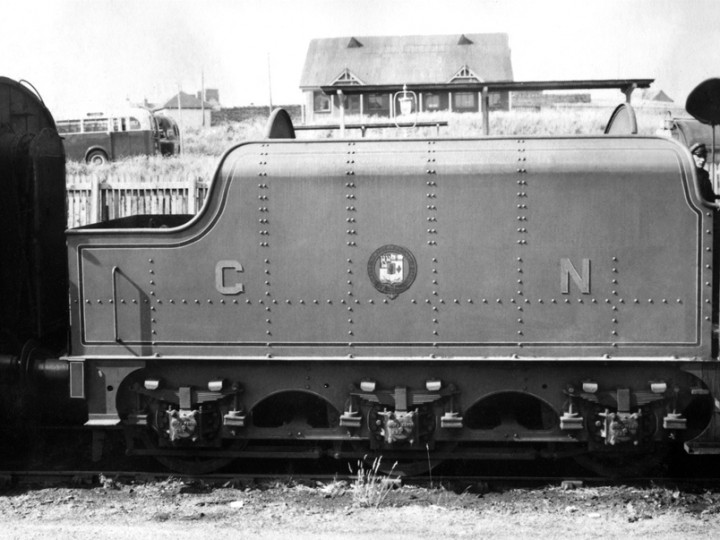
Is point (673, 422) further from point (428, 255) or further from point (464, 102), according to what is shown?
point (464, 102)

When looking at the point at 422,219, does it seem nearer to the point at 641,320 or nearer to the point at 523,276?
the point at 523,276

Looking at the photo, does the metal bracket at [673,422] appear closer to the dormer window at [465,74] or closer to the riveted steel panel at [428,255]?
the riveted steel panel at [428,255]

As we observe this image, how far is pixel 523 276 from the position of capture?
6629mm

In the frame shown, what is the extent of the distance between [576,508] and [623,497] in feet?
1.46

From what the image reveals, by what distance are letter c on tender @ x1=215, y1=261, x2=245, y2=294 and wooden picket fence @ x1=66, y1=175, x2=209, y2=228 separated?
33.4 ft

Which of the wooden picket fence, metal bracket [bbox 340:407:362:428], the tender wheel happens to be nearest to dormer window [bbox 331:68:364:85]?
the tender wheel

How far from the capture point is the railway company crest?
669cm

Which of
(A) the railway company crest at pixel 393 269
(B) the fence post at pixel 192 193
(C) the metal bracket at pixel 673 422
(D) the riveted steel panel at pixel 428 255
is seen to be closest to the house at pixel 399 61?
(B) the fence post at pixel 192 193

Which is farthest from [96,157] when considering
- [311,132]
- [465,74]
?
[465,74]

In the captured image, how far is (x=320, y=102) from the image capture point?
53125 mm

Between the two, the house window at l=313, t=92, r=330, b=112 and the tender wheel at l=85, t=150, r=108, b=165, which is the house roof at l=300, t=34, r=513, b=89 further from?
the tender wheel at l=85, t=150, r=108, b=165

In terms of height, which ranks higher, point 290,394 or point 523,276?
point 523,276

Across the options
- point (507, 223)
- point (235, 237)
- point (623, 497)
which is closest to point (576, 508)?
point (623, 497)

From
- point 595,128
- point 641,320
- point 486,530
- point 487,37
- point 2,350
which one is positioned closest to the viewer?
point 486,530
